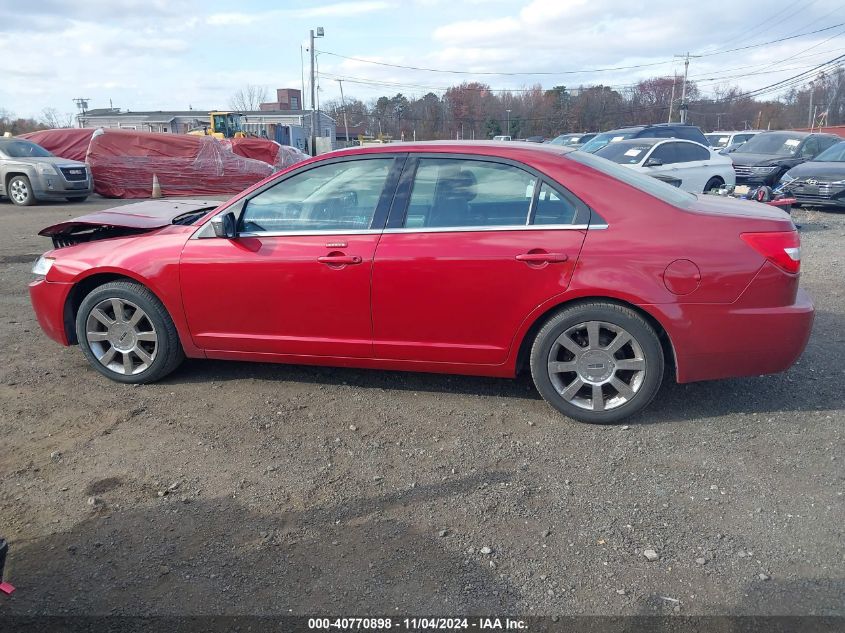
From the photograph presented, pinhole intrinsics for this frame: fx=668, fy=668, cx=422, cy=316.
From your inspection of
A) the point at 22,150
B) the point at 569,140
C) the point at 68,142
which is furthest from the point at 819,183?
the point at 68,142

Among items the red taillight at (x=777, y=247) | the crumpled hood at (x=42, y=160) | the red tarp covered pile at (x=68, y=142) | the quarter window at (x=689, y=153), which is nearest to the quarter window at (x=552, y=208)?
the red taillight at (x=777, y=247)

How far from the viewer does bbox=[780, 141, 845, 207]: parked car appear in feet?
41.6

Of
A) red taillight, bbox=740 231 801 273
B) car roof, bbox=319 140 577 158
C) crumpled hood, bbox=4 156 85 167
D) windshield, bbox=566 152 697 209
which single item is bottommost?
red taillight, bbox=740 231 801 273

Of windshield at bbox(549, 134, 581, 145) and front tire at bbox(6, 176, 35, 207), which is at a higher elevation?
windshield at bbox(549, 134, 581, 145)

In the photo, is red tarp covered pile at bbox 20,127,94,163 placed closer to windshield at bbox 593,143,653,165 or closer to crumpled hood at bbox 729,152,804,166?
windshield at bbox 593,143,653,165

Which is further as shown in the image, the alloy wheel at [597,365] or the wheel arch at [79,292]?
the wheel arch at [79,292]

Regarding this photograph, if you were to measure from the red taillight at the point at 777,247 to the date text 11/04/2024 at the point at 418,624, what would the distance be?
2436 millimetres

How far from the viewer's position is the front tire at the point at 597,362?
380 centimetres

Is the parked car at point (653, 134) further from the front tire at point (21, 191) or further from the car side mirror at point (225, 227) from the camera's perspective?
the front tire at point (21, 191)

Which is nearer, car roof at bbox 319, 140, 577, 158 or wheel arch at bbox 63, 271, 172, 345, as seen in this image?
car roof at bbox 319, 140, 577, 158

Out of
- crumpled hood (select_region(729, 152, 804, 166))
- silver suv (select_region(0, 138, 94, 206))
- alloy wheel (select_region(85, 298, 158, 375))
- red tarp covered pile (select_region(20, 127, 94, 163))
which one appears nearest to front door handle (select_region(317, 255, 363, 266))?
alloy wheel (select_region(85, 298, 158, 375))

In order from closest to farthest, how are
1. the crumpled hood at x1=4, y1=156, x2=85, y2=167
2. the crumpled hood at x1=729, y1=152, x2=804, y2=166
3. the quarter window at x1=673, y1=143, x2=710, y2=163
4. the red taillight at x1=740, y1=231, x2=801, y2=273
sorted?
1. the red taillight at x1=740, y1=231, x2=801, y2=273
2. the quarter window at x1=673, y1=143, x2=710, y2=163
3. the crumpled hood at x1=729, y1=152, x2=804, y2=166
4. the crumpled hood at x1=4, y1=156, x2=85, y2=167

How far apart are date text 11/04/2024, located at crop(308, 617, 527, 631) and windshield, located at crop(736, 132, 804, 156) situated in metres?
16.8

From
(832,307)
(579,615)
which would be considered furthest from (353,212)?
(832,307)
